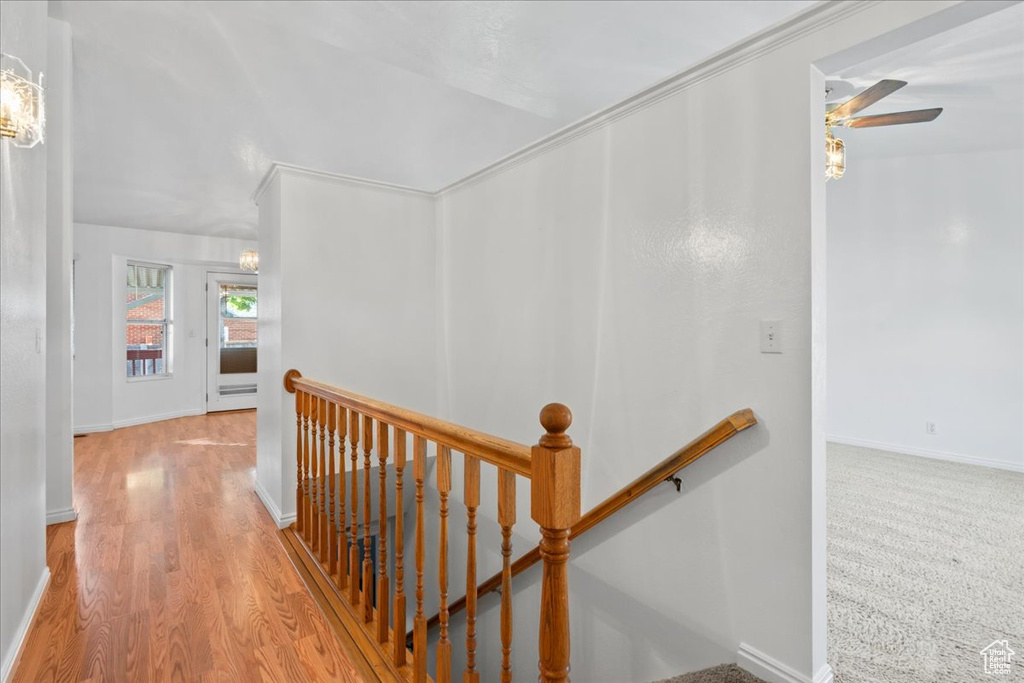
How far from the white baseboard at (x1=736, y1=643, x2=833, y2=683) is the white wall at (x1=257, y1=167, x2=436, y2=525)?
2.55 meters

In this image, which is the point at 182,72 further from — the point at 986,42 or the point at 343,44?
the point at 986,42

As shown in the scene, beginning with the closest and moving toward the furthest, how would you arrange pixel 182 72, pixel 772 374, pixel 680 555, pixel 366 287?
1. pixel 772 374
2. pixel 680 555
3. pixel 182 72
4. pixel 366 287

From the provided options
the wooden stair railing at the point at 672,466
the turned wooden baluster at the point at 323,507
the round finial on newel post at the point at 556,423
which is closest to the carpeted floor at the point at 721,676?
the wooden stair railing at the point at 672,466

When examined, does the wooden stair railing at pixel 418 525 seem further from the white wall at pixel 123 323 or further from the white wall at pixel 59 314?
the white wall at pixel 123 323

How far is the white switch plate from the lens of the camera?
1695 millimetres

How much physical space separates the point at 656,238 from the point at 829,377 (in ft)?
13.5

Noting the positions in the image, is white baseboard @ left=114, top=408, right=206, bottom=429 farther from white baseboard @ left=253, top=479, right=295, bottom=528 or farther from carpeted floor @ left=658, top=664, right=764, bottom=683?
carpeted floor @ left=658, top=664, right=764, bottom=683

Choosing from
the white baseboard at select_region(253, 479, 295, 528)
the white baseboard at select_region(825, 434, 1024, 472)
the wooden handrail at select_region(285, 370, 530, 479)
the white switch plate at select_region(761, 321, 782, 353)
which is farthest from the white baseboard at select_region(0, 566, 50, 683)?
the white baseboard at select_region(825, 434, 1024, 472)

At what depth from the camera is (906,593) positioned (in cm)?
212

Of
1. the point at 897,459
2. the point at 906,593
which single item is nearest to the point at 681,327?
the point at 906,593

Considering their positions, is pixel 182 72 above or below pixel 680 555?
above

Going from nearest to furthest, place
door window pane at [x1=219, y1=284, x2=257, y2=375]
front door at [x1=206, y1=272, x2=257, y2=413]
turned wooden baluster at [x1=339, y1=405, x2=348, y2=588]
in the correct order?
1. turned wooden baluster at [x1=339, y1=405, x2=348, y2=588]
2. front door at [x1=206, y1=272, x2=257, y2=413]
3. door window pane at [x1=219, y1=284, x2=257, y2=375]

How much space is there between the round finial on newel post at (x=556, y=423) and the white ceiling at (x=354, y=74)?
1.94 meters

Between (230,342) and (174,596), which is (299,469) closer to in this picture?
(174,596)
